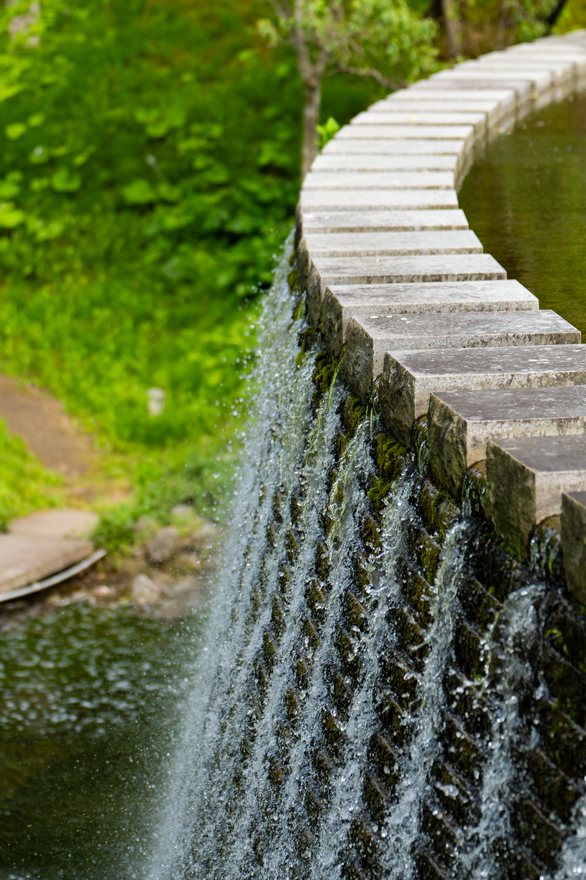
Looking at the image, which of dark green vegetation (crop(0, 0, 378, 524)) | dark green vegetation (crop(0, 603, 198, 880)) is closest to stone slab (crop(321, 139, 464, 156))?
dark green vegetation (crop(0, 603, 198, 880))

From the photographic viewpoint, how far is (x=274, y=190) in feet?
31.2

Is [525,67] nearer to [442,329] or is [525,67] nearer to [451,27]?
[451,27]

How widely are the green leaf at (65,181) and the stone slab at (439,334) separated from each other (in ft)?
29.2

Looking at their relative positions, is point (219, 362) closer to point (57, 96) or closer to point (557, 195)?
point (557, 195)

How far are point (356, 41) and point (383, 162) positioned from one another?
185 inches

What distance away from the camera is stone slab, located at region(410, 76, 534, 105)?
5.71m

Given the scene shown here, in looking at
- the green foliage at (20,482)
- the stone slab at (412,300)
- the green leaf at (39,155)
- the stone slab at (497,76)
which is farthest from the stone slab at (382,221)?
the green leaf at (39,155)

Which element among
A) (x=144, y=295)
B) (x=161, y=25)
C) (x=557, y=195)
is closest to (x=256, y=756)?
(x=557, y=195)

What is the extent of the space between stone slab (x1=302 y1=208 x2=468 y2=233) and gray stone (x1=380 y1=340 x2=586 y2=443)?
3.89 feet

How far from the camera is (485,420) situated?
1799 mm

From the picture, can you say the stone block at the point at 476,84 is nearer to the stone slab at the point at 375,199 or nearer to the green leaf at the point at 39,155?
the stone slab at the point at 375,199

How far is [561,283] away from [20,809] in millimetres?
3645

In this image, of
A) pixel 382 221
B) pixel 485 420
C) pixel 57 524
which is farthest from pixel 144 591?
pixel 485 420

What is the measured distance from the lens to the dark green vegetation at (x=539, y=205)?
3.22m
